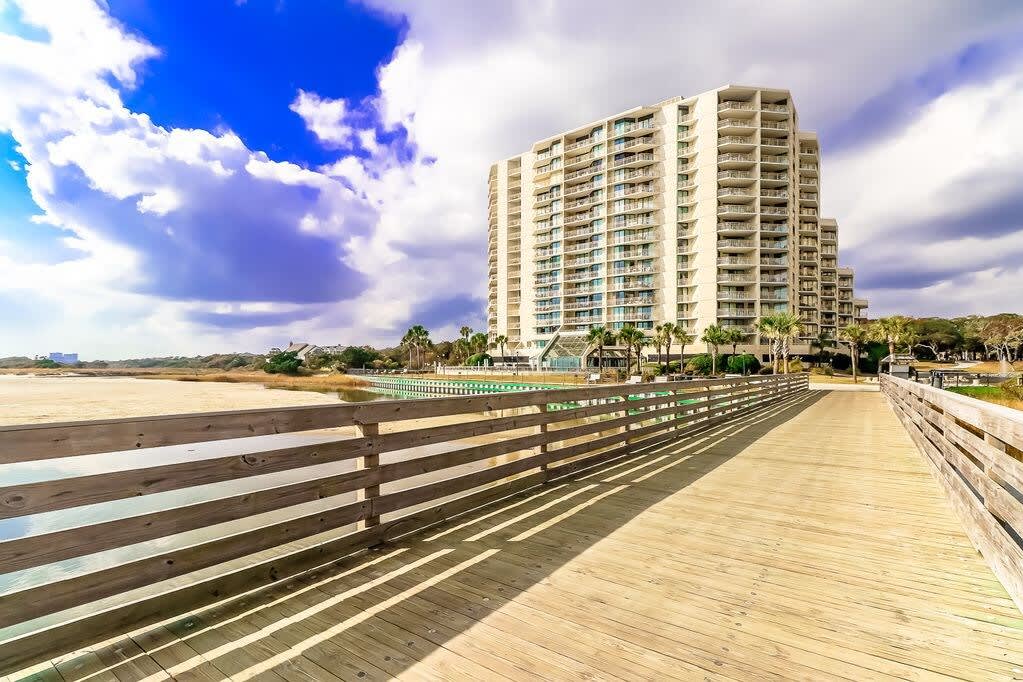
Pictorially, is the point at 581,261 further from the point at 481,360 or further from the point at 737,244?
the point at 481,360

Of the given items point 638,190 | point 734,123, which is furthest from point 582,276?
point 734,123

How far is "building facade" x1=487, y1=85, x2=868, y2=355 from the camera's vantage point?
6044 centimetres

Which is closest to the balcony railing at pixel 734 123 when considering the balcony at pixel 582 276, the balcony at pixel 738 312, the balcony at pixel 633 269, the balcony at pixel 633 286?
the balcony at pixel 633 269

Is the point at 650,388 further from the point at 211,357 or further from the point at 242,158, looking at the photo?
the point at 211,357

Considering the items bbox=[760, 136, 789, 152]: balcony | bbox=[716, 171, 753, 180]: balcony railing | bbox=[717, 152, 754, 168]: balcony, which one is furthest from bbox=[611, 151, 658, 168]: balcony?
bbox=[760, 136, 789, 152]: balcony

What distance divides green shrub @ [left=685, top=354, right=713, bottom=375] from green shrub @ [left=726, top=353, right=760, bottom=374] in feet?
7.78

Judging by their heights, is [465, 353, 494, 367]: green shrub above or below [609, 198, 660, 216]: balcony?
below

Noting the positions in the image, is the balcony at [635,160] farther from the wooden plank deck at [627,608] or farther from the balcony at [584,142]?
the wooden plank deck at [627,608]

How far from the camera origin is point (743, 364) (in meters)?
54.1

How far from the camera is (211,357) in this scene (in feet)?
388

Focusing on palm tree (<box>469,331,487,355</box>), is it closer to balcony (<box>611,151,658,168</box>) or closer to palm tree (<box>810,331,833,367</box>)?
balcony (<box>611,151,658,168</box>)

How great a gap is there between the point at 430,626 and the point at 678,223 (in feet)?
228

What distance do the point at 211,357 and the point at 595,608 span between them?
140 m

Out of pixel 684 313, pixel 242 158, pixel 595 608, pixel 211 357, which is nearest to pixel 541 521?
pixel 595 608
